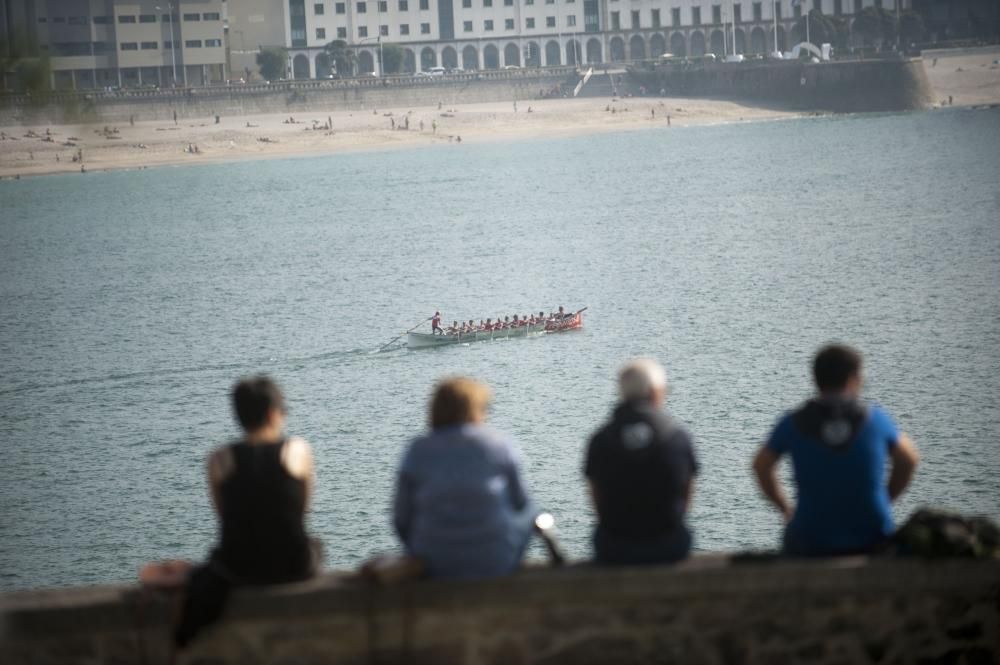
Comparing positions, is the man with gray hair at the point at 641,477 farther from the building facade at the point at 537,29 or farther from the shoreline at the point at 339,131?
the building facade at the point at 537,29

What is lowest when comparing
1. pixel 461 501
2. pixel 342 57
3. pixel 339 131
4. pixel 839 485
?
pixel 839 485

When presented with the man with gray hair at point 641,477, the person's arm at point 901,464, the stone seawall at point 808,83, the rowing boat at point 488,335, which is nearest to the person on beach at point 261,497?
the man with gray hair at point 641,477

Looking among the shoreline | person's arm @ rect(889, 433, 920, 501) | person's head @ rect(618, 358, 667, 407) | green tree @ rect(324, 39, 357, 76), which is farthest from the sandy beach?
person's head @ rect(618, 358, 667, 407)

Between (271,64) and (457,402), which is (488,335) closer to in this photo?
(457,402)

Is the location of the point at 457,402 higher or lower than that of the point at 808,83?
lower

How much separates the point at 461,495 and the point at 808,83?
164m

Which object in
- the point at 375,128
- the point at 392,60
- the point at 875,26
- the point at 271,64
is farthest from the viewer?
the point at 875,26

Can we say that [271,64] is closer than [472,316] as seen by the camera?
No

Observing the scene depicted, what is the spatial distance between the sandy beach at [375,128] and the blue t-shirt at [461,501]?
417ft

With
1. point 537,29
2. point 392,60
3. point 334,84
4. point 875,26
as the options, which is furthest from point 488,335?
point 875,26

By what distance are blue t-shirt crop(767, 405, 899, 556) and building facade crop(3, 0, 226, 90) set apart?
141059 millimetres

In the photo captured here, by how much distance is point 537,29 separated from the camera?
18800cm

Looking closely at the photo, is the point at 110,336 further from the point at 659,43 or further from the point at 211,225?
the point at 659,43

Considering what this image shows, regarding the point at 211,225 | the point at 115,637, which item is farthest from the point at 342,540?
the point at 211,225
